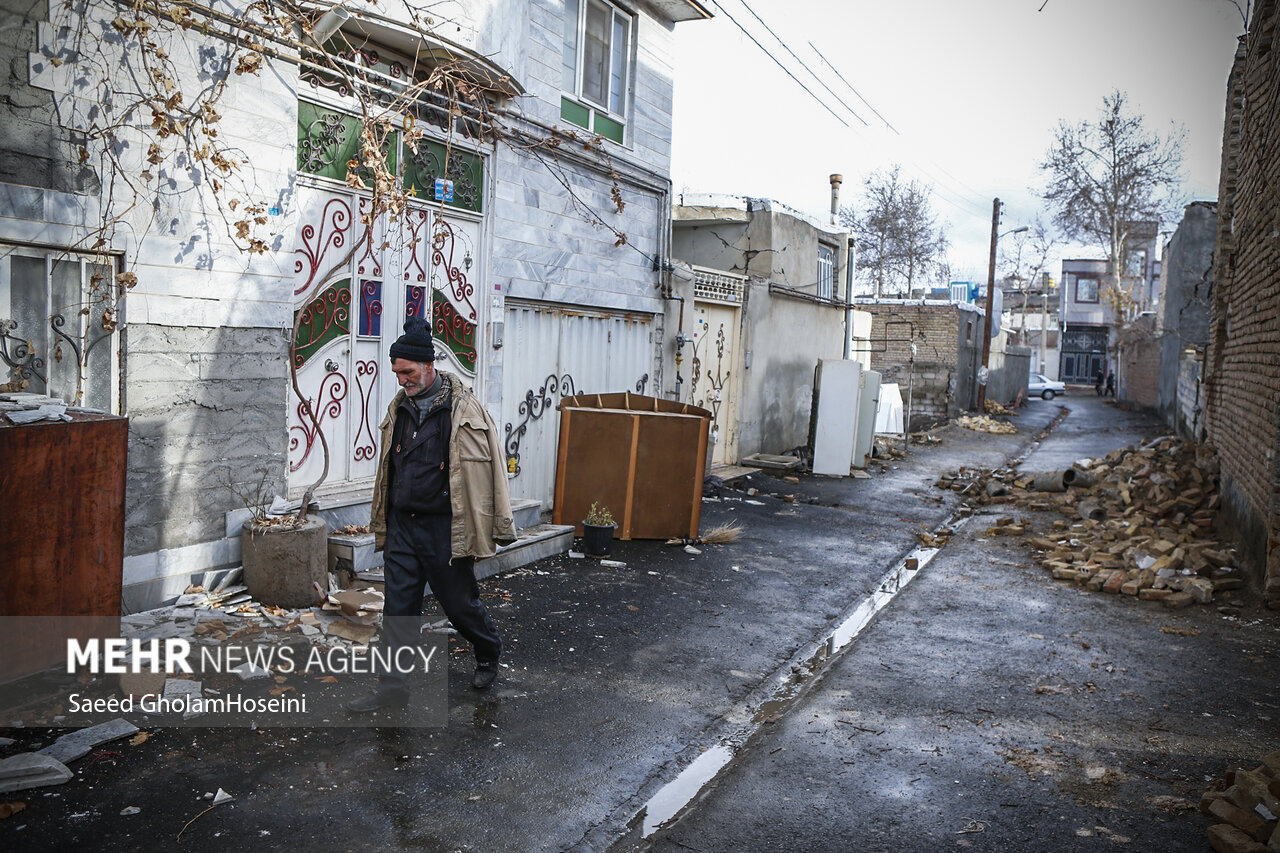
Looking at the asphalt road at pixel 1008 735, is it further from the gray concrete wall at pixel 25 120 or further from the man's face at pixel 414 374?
the gray concrete wall at pixel 25 120

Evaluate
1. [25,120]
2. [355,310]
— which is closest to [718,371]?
[355,310]

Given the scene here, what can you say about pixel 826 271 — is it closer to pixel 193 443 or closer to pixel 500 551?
pixel 500 551

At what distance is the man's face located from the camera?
4723 mm

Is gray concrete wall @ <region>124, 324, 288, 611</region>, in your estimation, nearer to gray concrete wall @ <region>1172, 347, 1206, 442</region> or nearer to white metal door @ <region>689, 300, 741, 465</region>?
white metal door @ <region>689, 300, 741, 465</region>

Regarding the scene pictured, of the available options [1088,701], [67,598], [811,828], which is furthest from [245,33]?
[1088,701]

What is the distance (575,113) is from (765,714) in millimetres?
7643

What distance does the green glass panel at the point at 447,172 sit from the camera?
8148 mm

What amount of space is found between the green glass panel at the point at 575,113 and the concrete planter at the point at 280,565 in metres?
6.09

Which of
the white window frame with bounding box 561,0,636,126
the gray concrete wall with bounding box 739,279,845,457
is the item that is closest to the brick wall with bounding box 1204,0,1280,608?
the gray concrete wall with bounding box 739,279,845,457

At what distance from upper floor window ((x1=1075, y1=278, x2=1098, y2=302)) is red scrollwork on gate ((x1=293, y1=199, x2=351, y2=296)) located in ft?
215

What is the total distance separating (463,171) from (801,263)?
10457 millimetres

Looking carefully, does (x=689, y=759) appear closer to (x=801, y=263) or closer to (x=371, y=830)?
(x=371, y=830)

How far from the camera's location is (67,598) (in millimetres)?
4492

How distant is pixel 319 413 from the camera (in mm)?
7324
